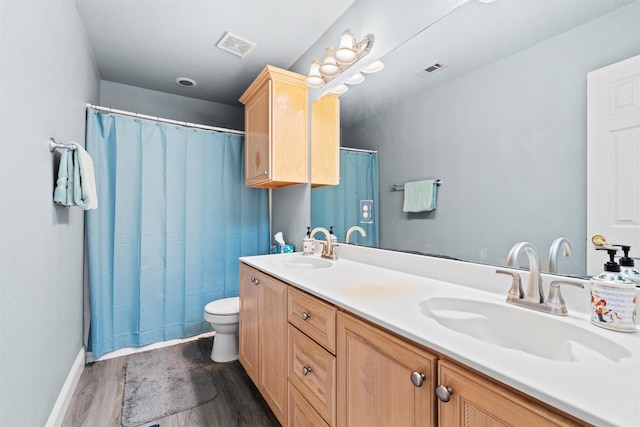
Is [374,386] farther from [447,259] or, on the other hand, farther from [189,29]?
[189,29]

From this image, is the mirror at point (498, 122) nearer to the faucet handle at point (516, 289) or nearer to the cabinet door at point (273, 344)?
the faucet handle at point (516, 289)

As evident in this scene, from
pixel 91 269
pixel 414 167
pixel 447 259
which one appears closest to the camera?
pixel 447 259

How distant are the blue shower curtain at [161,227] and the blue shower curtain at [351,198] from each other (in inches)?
39.2

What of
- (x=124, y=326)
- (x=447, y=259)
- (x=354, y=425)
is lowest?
(x=124, y=326)

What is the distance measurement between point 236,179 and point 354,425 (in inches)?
92.4

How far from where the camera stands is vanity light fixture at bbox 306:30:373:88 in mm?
1682

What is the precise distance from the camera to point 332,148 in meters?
2.02

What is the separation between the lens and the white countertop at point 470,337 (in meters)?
A: 0.48

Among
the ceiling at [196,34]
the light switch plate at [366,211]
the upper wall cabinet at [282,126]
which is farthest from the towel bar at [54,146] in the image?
the light switch plate at [366,211]

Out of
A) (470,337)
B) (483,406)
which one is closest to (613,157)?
(470,337)

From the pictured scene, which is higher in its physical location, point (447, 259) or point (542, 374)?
point (447, 259)

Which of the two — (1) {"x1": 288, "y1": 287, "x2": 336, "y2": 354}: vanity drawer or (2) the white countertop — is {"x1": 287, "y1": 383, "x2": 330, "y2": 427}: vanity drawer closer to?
(1) {"x1": 288, "y1": 287, "x2": 336, "y2": 354}: vanity drawer

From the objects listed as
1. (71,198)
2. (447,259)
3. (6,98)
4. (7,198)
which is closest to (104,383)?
(71,198)

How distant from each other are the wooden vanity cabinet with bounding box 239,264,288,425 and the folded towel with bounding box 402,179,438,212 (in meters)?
0.74
